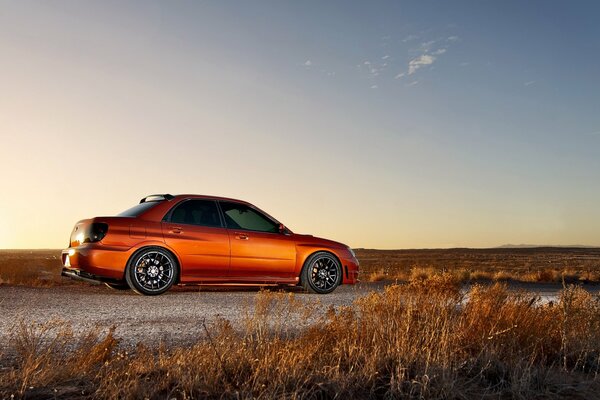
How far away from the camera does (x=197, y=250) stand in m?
11.0

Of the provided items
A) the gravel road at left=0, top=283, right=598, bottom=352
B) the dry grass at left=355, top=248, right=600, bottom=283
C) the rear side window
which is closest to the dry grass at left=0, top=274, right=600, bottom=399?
the gravel road at left=0, top=283, right=598, bottom=352

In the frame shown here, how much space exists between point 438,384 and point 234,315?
4.43m

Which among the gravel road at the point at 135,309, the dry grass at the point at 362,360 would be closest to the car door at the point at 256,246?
the gravel road at the point at 135,309

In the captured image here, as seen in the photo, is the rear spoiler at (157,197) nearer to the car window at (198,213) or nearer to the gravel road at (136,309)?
the car window at (198,213)

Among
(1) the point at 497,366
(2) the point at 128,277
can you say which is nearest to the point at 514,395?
(1) the point at 497,366

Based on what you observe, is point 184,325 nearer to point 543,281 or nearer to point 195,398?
point 195,398

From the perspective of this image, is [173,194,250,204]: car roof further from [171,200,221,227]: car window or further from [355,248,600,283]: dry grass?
[355,248,600,283]: dry grass

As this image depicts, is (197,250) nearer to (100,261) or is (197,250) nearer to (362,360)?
(100,261)

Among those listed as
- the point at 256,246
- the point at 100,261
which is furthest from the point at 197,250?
the point at 100,261

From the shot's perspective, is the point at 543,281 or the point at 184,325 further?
the point at 543,281

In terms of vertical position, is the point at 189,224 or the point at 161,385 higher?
the point at 189,224

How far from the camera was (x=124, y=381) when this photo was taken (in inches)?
170

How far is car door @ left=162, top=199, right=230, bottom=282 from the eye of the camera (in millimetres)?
10875

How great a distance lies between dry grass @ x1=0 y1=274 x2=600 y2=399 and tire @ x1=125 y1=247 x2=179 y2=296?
419 centimetres
